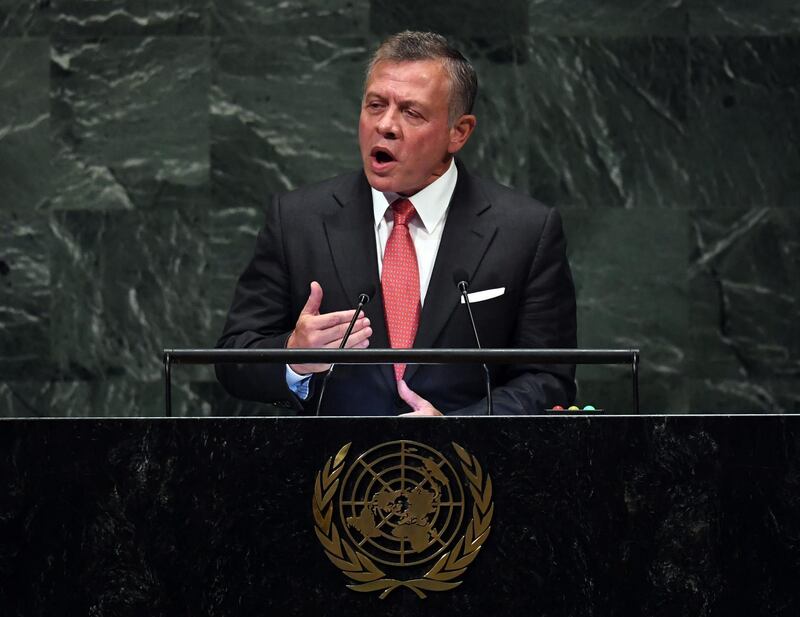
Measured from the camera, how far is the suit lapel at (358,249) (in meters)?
3.52

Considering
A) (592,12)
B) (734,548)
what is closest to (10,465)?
(734,548)

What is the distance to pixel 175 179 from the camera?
538 centimetres

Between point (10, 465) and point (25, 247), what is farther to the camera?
point (25, 247)

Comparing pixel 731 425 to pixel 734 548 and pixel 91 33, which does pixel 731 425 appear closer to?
pixel 734 548

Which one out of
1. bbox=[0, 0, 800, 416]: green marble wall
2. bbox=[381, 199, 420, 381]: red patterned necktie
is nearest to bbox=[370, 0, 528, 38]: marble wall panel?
bbox=[0, 0, 800, 416]: green marble wall

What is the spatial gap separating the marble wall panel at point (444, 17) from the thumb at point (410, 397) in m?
2.19

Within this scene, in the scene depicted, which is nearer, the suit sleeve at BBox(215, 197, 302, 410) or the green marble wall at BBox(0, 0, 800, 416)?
the suit sleeve at BBox(215, 197, 302, 410)

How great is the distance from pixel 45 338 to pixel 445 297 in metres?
2.36

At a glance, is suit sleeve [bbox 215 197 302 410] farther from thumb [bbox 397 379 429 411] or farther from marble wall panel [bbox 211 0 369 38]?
marble wall panel [bbox 211 0 369 38]

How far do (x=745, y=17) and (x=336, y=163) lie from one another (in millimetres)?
1609

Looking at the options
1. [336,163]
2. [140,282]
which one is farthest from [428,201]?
[140,282]

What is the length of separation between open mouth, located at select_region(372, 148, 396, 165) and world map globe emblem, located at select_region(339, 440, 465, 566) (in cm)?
122

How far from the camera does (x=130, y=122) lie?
17.5 ft

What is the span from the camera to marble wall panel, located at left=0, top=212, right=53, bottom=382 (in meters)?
5.37
